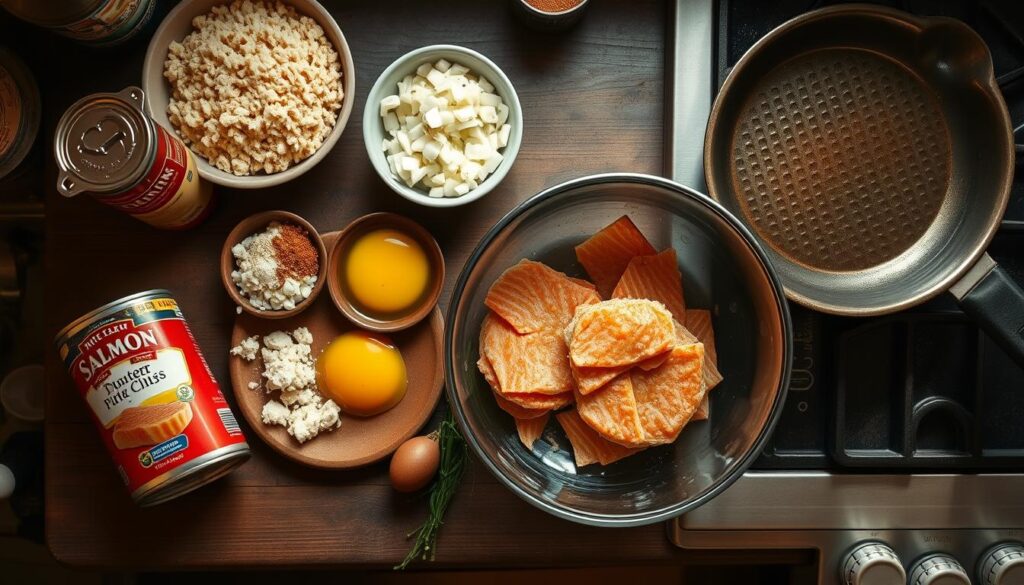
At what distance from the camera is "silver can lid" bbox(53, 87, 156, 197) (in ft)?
3.21

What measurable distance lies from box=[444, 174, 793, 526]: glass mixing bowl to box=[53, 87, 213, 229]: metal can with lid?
44 cm

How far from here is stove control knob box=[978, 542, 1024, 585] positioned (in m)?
1.14

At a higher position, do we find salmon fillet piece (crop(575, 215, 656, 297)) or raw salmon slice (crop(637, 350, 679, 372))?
salmon fillet piece (crop(575, 215, 656, 297))

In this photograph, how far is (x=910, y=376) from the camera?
3.83 feet

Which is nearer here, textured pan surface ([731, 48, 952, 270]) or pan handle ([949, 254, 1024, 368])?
pan handle ([949, 254, 1024, 368])

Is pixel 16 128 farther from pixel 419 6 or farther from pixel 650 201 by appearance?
pixel 650 201

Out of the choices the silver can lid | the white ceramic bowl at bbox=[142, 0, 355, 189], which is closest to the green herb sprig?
the white ceramic bowl at bbox=[142, 0, 355, 189]

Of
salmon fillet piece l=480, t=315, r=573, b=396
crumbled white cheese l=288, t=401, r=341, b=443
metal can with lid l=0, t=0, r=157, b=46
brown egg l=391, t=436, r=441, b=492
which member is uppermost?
metal can with lid l=0, t=0, r=157, b=46

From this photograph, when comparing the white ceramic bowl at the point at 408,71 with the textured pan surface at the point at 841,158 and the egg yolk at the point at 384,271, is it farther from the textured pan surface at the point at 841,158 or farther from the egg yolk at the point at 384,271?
the textured pan surface at the point at 841,158

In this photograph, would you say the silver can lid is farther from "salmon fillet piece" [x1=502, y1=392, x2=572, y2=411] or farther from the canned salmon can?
"salmon fillet piece" [x1=502, y1=392, x2=572, y2=411]

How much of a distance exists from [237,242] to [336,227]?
15 cm

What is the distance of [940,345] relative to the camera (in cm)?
120

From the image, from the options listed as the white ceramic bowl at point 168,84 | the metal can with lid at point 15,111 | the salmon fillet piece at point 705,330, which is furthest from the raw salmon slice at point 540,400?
the metal can with lid at point 15,111

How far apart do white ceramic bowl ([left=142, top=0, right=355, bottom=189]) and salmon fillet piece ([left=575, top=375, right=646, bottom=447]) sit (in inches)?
21.2
